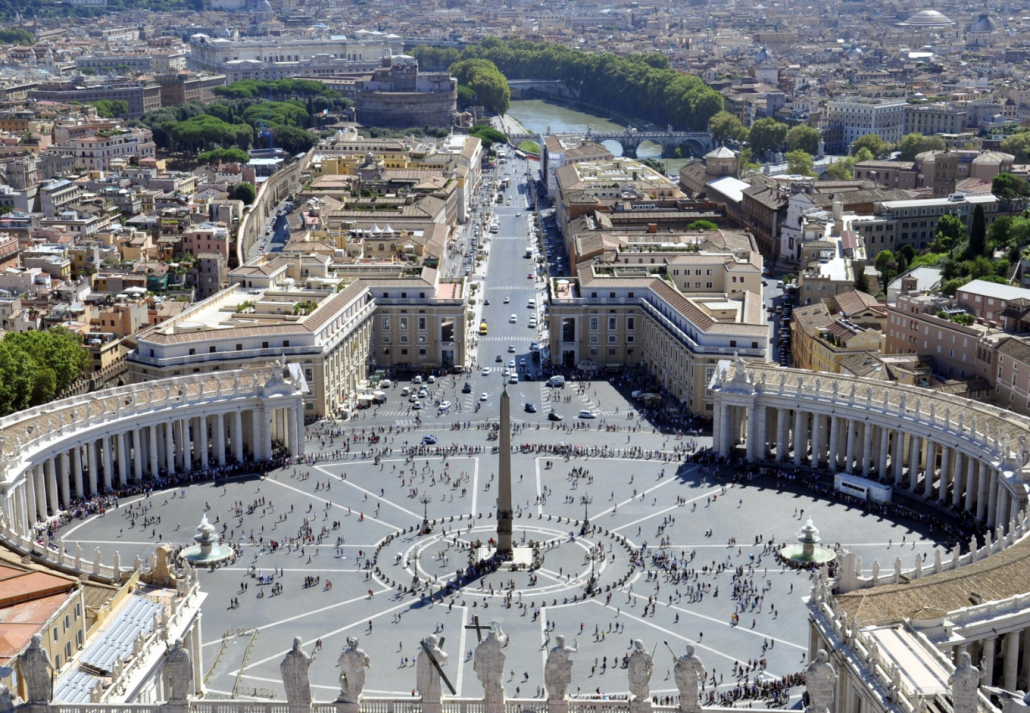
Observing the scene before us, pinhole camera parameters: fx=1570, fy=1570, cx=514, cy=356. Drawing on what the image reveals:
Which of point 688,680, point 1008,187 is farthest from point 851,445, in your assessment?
point 1008,187

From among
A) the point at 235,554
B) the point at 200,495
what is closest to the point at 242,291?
the point at 200,495

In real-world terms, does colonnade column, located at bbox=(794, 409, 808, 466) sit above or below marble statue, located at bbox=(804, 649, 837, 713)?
below

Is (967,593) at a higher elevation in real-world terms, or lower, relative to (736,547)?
higher

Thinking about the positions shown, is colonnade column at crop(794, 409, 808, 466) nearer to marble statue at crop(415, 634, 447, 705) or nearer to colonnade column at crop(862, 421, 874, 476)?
colonnade column at crop(862, 421, 874, 476)

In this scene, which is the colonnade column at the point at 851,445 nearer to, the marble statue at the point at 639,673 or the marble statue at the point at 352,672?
the marble statue at the point at 639,673

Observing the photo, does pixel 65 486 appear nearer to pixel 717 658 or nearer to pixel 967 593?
pixel 717 658

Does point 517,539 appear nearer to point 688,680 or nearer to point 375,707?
point 375,707

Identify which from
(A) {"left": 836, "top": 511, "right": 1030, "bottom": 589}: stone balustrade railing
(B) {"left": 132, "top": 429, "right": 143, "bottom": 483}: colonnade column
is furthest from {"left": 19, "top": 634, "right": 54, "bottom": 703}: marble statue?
(B) {"left": 132, "top": 429, "right": 143, "bottom": 483}: colonnade column

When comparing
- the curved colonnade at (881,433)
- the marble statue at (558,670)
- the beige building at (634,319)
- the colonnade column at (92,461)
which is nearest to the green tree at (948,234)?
the beige building at (634,319)
